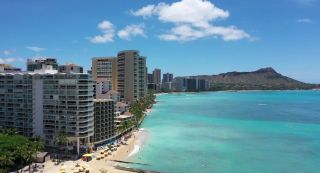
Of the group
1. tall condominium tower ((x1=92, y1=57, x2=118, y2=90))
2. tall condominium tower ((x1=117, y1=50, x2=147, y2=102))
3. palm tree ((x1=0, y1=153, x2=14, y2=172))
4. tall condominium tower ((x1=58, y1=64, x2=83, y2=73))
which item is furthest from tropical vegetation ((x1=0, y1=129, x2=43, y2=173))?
tall condominium tower ((x1=92, y1=57, x2=118, y2=90))

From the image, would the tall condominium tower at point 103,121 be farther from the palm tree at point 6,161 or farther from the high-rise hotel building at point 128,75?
the high-rise hotel building at point 128,75

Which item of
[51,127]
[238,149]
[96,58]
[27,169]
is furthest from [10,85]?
[96,58]

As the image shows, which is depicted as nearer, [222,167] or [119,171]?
[119,171]

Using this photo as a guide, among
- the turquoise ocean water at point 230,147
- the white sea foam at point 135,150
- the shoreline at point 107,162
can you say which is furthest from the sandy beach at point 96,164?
the turquoise ocean water at point 230,147

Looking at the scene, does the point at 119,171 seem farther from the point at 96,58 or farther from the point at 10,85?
the point at 96,58

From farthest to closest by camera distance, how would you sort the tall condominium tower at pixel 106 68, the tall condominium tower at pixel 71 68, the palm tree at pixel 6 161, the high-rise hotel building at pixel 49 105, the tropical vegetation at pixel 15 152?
1. the tall condominium tower at pixel 106 68
2. the tall condominium tower at pixel 71 68
3. the high-rise hotel building at pixel 49 105
4. the tropical vegetation at pixel 15 152
5. the palm tree at pixel 6 161

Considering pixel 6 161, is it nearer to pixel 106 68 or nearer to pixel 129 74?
pixel 129 74
